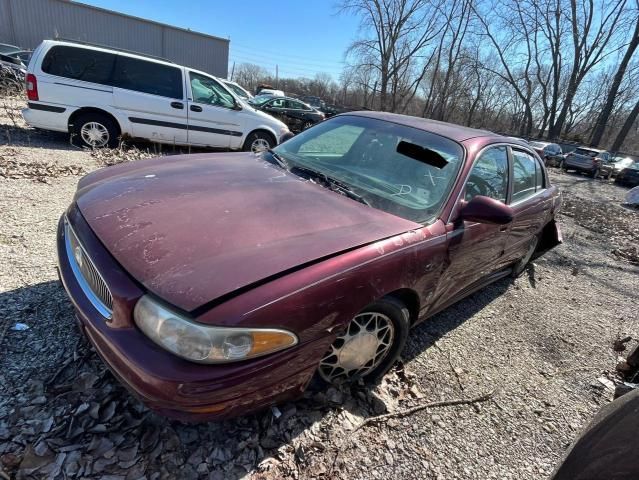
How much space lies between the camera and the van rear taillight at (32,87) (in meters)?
5.77

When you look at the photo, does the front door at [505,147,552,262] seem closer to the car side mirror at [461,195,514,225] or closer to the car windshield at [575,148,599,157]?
the car side mirror at [461,195,514,225]

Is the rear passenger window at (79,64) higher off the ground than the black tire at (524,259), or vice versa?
the rear passenger window at (79,64)

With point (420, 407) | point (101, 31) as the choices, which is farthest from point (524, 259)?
point (101, 31)

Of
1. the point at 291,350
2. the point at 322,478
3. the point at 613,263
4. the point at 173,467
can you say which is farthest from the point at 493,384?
the point at 613,263

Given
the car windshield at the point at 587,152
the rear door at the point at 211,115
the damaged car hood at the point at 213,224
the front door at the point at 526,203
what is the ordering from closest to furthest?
1. the damaged car hood at the point at 213,224
2. the front door at the point at 526,203
3. the rear door at the point at 211,115
4. the car windshield at the point at 587,152

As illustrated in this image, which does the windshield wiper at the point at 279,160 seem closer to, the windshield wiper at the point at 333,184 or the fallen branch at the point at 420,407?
the windshield wiper at the point at 333,184

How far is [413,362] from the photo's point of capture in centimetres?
264

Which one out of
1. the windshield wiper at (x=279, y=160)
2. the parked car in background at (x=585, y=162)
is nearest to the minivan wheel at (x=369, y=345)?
the windshield wiper at (x=279, y=160)

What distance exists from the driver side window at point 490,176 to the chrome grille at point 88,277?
2210mm

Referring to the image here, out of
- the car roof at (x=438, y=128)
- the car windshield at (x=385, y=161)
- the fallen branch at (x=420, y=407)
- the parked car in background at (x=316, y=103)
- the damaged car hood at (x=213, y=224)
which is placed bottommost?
the fallen branch at (x=420, y=407)

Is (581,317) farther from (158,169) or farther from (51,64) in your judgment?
(51,64)

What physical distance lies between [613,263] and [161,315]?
6.68 meters

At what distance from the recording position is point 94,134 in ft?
20.8

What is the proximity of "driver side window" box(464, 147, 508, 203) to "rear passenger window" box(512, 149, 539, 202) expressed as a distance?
0.22m
